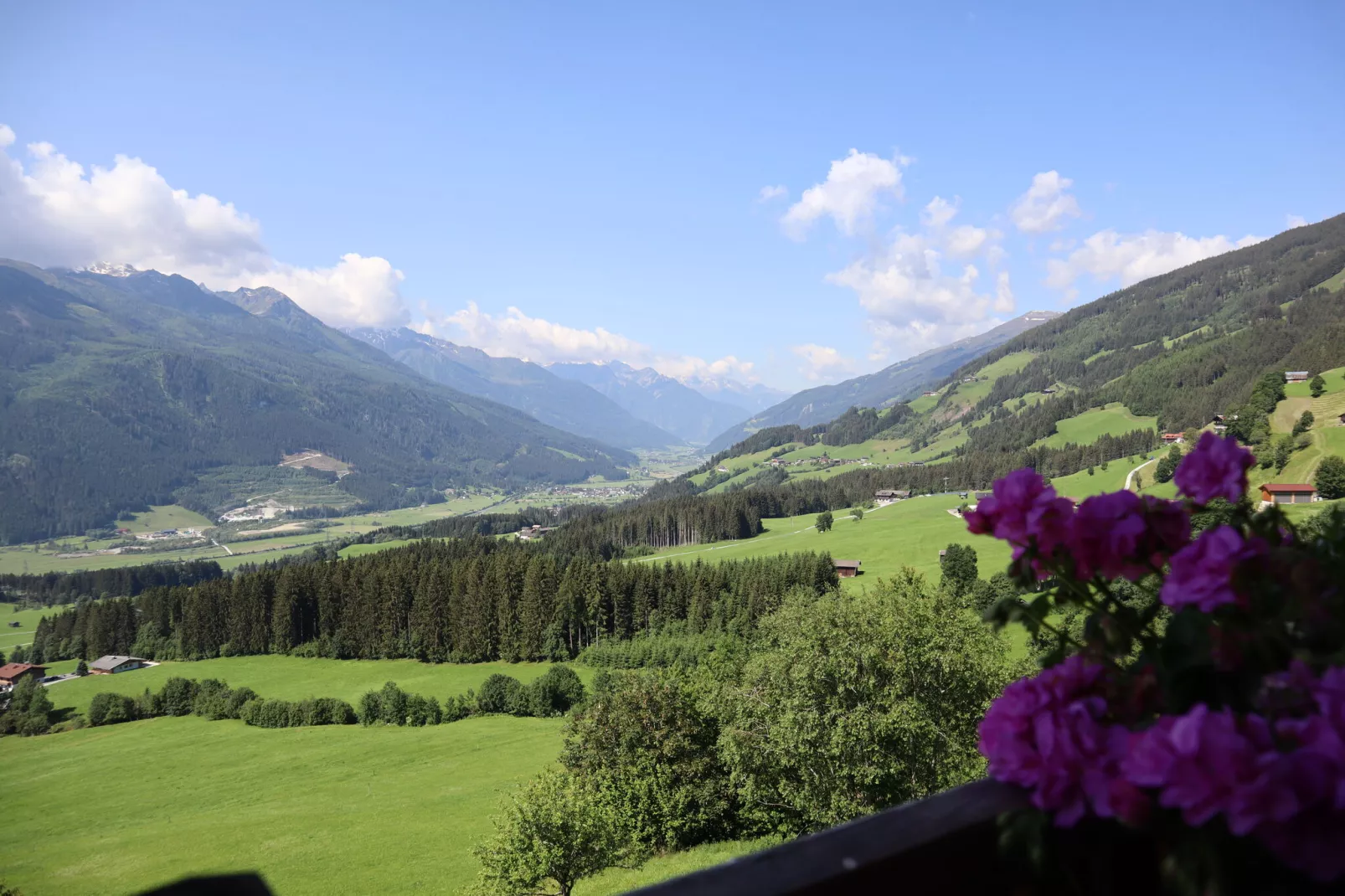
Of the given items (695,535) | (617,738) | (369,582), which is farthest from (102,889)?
(695,535)

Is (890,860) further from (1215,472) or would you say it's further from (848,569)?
(848,569)

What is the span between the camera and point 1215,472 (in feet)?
6.58

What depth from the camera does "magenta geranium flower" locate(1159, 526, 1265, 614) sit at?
1.58 metres

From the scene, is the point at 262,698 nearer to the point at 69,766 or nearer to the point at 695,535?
the point at 69,766

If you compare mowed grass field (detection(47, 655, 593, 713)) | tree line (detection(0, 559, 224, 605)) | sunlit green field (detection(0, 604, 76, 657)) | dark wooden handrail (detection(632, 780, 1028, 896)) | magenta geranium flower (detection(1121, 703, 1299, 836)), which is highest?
magenta geranium flower (detection(1121, 703, 1299, 836))

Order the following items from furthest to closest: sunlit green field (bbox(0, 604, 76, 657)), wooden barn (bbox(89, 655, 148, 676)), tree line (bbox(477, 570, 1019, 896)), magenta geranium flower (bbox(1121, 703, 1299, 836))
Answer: sunlit green field (bbox(0, 604, 76, 657)) → wooden barn (bbox(89, 655, 148, 676)) → tree line (bbox(477, 570, 1019, 896)) → magenta geranium flower (bbox(1121, 703, 1299, 836))

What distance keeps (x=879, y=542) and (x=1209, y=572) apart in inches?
4256

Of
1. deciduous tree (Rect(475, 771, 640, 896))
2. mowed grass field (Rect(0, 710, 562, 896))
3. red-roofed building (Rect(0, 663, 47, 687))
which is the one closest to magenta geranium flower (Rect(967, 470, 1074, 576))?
deciduous tree (Rect(475, 771, 640, 896))

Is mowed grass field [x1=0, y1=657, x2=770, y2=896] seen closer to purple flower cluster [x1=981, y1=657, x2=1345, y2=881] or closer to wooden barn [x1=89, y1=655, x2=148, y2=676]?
wooden barn [x1=89, y1=655, x2=148, y2=676]

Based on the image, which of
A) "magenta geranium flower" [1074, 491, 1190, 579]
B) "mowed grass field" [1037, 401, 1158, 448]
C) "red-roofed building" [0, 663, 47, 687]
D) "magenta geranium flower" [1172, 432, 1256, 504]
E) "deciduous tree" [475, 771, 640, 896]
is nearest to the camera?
"magenta geranium flower" [1172, 432, 1256, 504]

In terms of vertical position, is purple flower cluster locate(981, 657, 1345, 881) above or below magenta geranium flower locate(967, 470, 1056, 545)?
below

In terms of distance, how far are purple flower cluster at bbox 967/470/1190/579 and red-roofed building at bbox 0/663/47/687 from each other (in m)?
123

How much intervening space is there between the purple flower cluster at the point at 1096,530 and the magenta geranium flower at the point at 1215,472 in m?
0.12

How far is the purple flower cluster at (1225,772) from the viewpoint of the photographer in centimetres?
115
